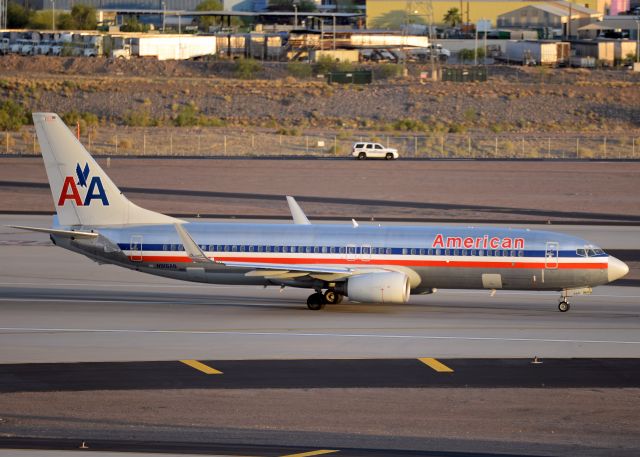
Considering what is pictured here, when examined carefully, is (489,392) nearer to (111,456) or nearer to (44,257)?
(111,456)

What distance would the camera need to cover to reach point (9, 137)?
4491 inches

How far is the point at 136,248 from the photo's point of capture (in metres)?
43.5

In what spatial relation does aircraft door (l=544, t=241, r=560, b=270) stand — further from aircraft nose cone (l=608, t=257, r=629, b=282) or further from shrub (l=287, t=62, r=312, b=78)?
shrub (l=287, t=62, r=312, b=78)

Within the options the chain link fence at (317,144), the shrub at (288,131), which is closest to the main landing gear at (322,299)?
the chain link fence at (317,144)

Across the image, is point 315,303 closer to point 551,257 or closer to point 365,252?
point 365,252

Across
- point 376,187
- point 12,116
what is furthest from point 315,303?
point 12,116

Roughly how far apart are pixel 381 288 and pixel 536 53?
144 m

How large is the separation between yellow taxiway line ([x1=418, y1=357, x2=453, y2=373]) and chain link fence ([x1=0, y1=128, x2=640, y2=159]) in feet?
232

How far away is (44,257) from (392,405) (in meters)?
29.3

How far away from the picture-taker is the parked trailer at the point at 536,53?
17762 centimetres

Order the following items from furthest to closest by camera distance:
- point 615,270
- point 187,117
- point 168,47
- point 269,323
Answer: point 168,47 < point 187,117 < point 615,270 < point 269,323

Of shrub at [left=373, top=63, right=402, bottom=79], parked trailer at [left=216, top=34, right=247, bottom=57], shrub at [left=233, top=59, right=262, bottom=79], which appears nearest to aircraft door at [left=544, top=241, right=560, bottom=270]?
shrub at [left=373, top=63, right=402, bottom=79]

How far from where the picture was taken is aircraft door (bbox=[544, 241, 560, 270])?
41.9 metres

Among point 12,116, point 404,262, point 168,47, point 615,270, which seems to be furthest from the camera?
point 168,47
